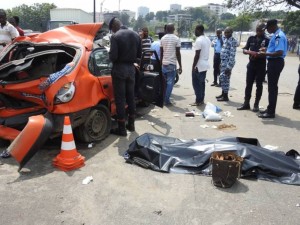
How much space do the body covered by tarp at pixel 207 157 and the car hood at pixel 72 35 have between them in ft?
6.69

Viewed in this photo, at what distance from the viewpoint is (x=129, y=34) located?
5.80 meters

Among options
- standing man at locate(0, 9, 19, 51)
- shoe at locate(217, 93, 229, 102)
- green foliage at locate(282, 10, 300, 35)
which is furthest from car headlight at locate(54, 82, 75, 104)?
green foliage at locate(282, 10, 300, 35)

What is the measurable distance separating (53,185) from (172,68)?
4934mm

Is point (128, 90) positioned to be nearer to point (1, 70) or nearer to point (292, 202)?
point (1, 70)

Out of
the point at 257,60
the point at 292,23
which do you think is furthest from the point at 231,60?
the point at 292,23

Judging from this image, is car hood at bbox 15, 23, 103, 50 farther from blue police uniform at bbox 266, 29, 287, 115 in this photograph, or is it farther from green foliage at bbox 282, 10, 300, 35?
green foliage at bbox 282, 10, 300, 35

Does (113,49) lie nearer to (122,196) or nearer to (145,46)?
(122,196)

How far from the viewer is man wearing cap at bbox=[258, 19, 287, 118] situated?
6.95 m

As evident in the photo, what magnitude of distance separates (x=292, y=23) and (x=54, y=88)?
4389cm

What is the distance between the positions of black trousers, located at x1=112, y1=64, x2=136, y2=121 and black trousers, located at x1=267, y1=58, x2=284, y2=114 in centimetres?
311

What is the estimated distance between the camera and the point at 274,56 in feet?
23.2

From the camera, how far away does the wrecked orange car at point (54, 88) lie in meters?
4.79

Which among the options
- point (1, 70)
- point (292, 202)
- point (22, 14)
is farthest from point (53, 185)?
point (22, 14)

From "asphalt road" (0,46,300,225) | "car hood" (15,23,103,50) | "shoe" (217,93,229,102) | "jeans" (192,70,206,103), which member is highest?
"car hood" (15,23,103,50)
